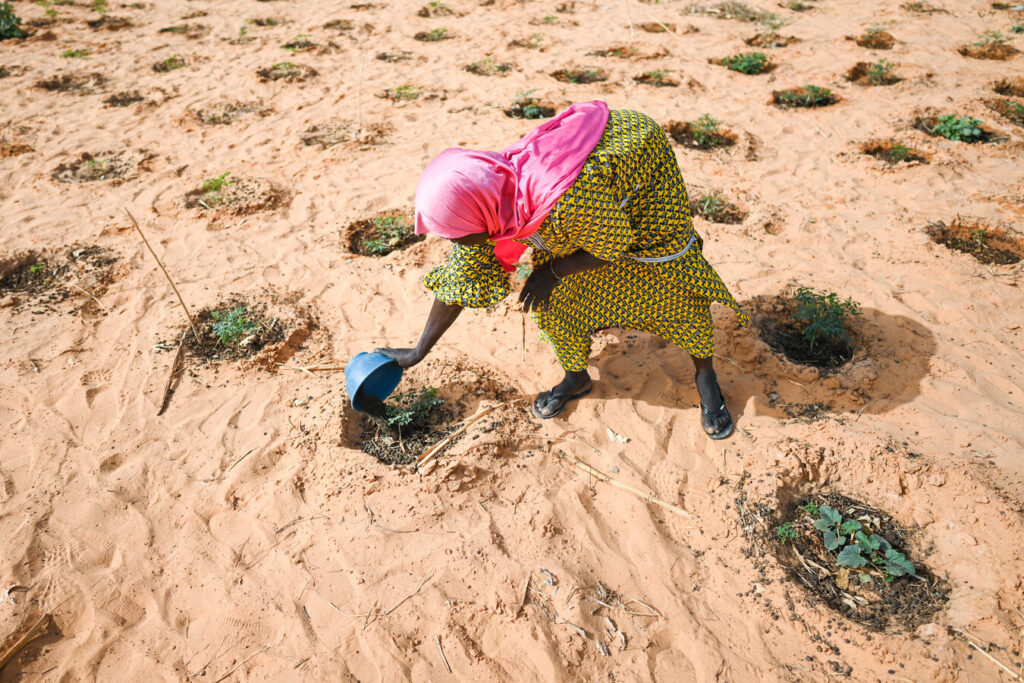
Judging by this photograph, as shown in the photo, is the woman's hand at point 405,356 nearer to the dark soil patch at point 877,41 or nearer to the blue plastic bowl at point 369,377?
the blue plastic bowl at point 369,377

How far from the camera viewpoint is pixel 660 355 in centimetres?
311

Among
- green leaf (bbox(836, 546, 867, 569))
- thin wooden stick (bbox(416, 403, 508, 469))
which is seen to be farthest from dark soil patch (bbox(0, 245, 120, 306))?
green leaf (bbox(836, 546, 867, 569))

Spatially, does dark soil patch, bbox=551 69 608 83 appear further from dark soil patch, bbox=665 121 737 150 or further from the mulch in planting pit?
the mulch in planting pit

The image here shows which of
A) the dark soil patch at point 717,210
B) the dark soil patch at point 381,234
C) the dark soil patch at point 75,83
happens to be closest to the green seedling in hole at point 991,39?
the dark soil patch at point 717,210

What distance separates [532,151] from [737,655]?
183cm

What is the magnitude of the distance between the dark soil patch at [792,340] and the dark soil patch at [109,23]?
899 cm

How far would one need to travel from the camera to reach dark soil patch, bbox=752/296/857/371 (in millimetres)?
3020

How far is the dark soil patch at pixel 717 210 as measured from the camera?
13.4 feet

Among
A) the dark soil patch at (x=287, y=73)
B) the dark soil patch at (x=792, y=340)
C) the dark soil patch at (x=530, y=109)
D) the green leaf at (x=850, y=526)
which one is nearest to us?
the green leaf at (x=850, y=526)

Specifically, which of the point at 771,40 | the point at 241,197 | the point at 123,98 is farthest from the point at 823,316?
the point at 123,98

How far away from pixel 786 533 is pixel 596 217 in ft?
4.63

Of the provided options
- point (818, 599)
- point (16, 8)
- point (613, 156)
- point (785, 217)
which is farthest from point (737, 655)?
point (16, 8)

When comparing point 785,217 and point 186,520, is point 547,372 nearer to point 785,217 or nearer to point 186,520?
point 186,520

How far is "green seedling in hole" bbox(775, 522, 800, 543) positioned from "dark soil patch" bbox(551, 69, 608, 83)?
5.27 m
